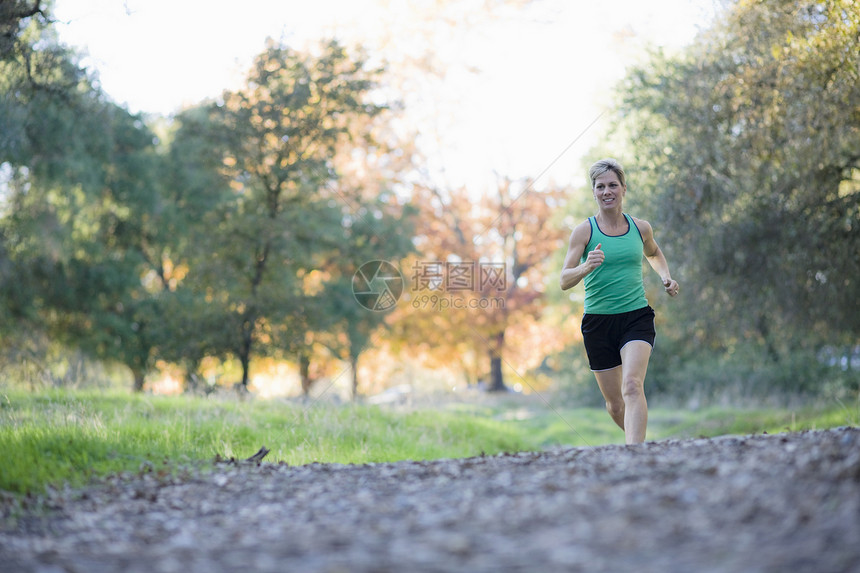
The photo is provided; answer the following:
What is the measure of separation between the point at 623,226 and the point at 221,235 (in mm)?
7930

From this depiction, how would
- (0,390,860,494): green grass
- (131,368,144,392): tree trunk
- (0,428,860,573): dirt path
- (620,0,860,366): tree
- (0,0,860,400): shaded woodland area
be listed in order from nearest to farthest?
(0,428,860,573): dirt path
(0,390,860,494): green grass
(620,0,860,366): tree
(0,0,860,400): shaded woodland area
(131,368,144,392): tree trunk

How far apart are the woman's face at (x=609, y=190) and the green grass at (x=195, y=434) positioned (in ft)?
9.37

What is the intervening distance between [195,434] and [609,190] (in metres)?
3.80

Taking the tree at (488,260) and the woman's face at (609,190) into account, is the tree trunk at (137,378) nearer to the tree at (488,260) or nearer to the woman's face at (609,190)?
the tree at (488,260)

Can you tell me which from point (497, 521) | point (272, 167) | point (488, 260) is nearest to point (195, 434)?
point (497, 521)

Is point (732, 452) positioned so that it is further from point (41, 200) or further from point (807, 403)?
point (41, 200)

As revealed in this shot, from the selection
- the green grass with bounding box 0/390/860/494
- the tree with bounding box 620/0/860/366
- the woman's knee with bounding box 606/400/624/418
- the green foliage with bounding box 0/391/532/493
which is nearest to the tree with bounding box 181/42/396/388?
the green grass with bounding box 0/390/860/494

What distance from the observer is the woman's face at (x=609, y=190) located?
571cm

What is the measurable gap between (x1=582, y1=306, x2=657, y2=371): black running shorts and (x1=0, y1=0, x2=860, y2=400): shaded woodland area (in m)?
5.64

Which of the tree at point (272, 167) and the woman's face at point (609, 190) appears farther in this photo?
the tree at point (272, 167)

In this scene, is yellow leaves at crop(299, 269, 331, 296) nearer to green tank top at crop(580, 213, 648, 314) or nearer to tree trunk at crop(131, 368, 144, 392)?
tree trunk at crop(131, 368, 144, 392)

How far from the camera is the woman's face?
18.7 ft

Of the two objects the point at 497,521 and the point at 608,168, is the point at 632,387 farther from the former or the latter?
the point at 497,521

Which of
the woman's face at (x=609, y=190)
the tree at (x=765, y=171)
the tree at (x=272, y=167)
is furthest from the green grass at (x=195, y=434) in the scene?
the woman's face at (x=609, y=190)
